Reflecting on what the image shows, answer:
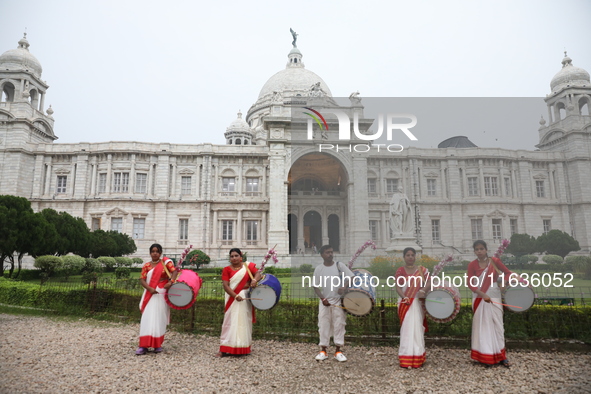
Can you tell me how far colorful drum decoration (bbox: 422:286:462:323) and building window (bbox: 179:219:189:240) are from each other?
29736 mm

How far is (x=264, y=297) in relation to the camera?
6137 millimetres

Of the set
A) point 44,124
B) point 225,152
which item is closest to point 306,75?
point 225,152

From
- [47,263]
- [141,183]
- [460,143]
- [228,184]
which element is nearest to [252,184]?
[228,184]

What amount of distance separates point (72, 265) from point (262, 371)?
58.8ft

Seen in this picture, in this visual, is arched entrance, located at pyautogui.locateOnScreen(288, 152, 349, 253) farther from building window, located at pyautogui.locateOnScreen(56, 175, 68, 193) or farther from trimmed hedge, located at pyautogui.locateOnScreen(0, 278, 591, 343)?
trimmed hedge, located at pyautogui.locateOnScreen(0, 278, 591, 343)

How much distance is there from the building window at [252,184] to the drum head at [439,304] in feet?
95.6

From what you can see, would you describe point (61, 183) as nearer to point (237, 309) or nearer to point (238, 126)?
point (238, 126)

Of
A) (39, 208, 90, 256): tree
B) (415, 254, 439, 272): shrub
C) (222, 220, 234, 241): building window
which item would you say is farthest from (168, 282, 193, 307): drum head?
(222, 220, 234, 241): building window

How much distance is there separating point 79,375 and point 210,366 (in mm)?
1746

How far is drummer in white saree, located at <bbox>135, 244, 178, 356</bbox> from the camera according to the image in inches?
244

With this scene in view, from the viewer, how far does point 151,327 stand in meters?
6.22

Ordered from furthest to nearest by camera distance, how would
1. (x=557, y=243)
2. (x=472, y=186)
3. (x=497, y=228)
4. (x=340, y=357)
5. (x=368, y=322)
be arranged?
(x=472, y=186) < (x=557, y=243) < (x=497, y=228) < (x=368, y=322) < (x=340, y=357)

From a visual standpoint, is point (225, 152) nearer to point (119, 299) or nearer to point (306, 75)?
point (306, 75)

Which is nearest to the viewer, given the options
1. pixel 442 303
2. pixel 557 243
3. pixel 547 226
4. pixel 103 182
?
pixel 442 303
